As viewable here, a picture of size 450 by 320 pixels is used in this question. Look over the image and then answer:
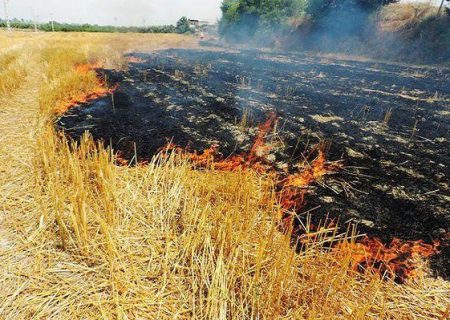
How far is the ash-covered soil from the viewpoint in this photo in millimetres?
3541

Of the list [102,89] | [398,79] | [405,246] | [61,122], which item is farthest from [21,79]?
[398,79]

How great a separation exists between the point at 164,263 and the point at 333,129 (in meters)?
5.23

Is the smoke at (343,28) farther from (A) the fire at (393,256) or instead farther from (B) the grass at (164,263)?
(B) the grass at (164,263)

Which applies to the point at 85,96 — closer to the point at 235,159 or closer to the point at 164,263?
the point at 235,159

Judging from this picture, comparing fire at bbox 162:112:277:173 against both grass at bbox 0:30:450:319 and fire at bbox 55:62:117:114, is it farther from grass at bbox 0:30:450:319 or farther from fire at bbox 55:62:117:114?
fire at bbox 55:62:117:114

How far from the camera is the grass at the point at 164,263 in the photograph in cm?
190

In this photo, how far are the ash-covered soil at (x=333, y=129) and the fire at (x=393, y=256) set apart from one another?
14 centimetres

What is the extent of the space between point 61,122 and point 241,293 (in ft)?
18.7

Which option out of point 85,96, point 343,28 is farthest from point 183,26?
point 85,96

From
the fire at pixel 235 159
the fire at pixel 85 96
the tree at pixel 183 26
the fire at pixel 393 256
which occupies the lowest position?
the fire at pixel 85 96

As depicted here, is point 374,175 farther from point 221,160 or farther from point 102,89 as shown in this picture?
point 102,89

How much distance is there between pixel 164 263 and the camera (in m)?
2.24

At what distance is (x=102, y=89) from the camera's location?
29.9 ft

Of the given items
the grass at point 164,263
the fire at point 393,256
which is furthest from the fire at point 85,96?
the fire at point 393,256
